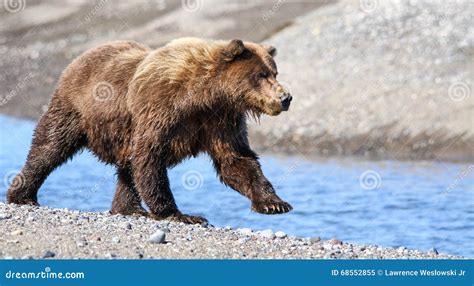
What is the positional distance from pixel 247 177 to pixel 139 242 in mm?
1914

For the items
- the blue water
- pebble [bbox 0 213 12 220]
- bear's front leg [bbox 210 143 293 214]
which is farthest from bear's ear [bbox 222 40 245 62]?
the blue water

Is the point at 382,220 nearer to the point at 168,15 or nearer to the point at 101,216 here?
the point at 101,216

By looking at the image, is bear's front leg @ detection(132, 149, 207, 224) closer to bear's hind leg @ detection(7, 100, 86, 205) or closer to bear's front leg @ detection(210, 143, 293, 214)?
bear's front leg @ detection(210, 143, 293, 214)

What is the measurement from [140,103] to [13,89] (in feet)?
58.6

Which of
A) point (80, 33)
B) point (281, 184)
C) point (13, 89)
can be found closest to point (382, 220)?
point (281, 184)

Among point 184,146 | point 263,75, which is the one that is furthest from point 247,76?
point 184,146

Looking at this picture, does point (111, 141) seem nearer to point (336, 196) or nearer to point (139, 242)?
point (139, 242)

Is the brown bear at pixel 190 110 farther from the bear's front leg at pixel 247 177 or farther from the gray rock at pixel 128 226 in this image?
the gray rock at pixel 128 226

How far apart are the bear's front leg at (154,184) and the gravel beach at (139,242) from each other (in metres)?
0.20

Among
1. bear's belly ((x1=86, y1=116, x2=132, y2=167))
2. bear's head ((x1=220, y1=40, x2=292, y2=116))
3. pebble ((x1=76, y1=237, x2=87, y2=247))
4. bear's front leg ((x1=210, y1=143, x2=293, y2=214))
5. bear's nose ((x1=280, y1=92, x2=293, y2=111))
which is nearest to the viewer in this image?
pebble ((x1=76, y1=237, x2=87, y2=247))

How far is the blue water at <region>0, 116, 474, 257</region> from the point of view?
14555 mm

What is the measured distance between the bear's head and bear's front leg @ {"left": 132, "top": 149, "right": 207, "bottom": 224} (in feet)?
3.30

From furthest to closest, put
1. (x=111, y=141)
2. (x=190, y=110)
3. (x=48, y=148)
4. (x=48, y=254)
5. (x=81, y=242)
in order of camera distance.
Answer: (x=48, y=148) < (x=111, y=141) < (x=190, y=110) < (x=81, y=242) < (x=48, y=254)

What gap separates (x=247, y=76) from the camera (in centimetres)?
1135
